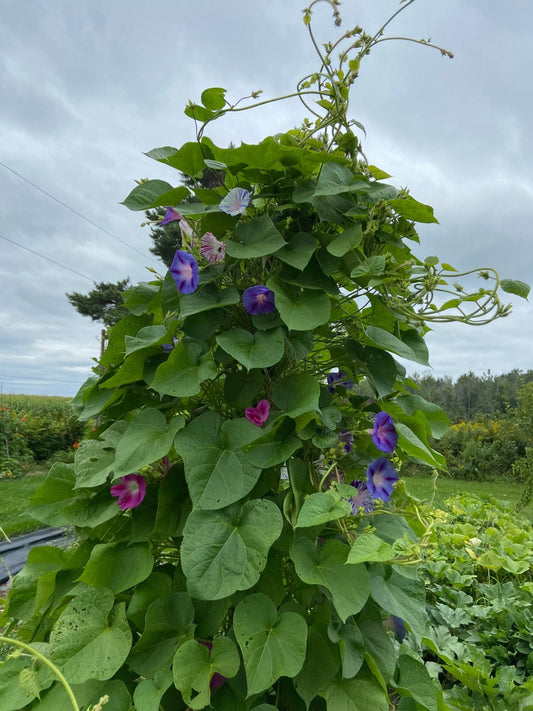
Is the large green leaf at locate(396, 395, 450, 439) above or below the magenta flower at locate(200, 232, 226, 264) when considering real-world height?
below

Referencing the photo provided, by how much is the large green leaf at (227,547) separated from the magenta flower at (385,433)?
0.76 feet

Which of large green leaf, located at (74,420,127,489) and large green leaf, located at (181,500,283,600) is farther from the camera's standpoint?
large green leaf, located at (74,420,127,489)

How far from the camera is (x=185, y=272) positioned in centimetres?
84

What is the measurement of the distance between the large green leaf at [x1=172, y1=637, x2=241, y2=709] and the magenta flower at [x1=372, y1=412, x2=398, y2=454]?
390 mm

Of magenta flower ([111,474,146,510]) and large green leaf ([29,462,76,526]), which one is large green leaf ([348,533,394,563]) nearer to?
magenta flower ([111,474,146,510])

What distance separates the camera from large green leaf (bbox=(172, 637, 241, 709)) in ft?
2.28

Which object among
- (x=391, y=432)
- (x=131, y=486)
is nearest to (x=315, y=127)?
(x=391, y=432)

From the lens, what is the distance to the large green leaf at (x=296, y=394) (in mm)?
756

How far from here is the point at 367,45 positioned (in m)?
0.97

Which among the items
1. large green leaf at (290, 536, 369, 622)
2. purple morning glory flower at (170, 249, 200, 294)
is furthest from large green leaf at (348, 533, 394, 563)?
purple morning glory flower at (170, 249, 200, 294)

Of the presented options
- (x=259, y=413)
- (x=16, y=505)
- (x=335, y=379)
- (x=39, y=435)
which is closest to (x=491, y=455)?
(x=16, y=505)

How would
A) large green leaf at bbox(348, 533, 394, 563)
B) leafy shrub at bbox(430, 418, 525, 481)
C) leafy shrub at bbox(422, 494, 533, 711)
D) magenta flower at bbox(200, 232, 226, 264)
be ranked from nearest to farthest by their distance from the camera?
large green leaf at bbox(348, 533, 394, 563)
magenta flower at bbox(200, 232, 226, 264)
leafy shrub at bbox(422, 494, 533, 711)
leafy shrub at bbox(430, 418, 525, 481)

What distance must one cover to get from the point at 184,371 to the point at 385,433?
14.1 inches

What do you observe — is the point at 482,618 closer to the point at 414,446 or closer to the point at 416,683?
the point at 416,683
